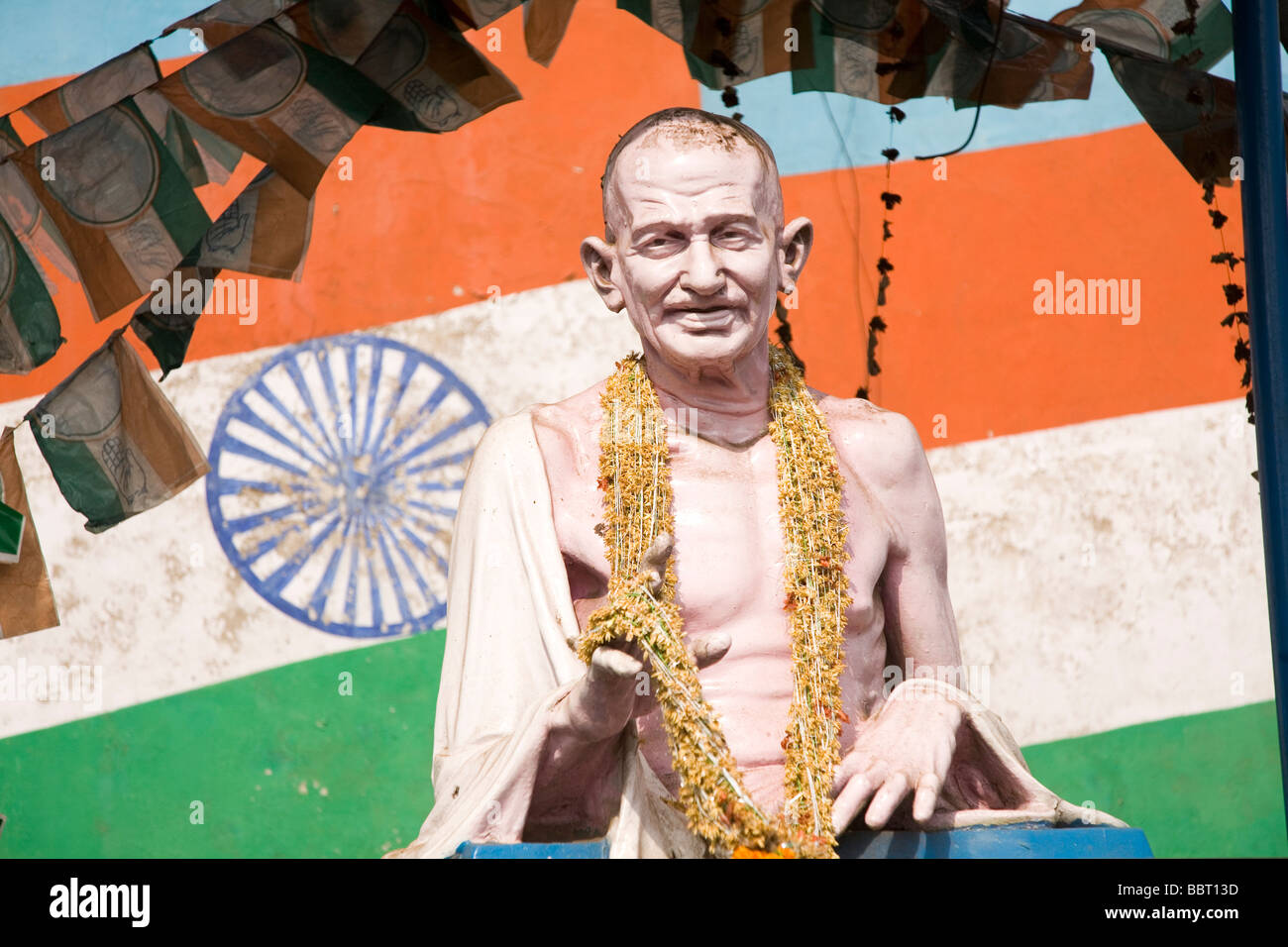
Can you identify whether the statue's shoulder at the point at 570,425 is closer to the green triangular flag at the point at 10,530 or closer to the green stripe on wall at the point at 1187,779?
the green triangular flag at the point at 10,530

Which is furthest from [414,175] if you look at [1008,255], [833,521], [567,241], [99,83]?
[833,521]

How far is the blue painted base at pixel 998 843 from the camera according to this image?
12.4 feet

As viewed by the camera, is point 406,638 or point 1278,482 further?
point 406,638

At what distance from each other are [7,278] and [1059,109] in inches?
137

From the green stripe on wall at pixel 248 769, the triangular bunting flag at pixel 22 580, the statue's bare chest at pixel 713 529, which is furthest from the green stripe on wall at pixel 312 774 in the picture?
the statue's bare chest at pixel 713 529

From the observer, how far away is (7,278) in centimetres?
559

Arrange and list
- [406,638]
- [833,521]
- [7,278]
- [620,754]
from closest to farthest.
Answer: [620,754], [833,521], [7,278], [406,638]

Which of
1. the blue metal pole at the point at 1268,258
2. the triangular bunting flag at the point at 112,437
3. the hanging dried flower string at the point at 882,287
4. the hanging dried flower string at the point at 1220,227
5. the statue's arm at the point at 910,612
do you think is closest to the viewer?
the statue's arm at the point at 910,612

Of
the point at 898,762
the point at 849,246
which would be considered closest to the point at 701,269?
the point at 898,762

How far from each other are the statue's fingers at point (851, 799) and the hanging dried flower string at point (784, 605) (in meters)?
0.02

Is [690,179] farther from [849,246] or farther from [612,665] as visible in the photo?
[849,246]

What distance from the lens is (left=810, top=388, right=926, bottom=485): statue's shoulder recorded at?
14.1ft

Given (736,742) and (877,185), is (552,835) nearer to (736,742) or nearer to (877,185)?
(736,742)

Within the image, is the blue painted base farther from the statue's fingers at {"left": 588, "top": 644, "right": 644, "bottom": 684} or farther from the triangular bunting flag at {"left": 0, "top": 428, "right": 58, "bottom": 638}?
the triangular bunting flag at {"left": 0, "top": 428, "right": 58, "bottom": 638}
